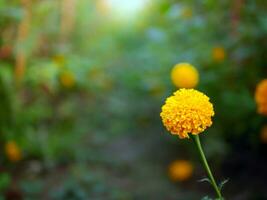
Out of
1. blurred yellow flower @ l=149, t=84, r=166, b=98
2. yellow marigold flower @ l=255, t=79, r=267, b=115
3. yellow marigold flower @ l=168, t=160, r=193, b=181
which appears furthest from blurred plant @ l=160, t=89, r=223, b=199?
blurred yellow flower @ l=149, t=84, r=166, b=98

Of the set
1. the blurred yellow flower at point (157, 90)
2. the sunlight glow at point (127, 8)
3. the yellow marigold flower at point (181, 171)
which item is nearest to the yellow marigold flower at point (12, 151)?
the yellow marigold flower at point (181, 171)

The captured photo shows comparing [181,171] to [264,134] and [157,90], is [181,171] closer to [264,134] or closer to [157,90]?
[264,134]

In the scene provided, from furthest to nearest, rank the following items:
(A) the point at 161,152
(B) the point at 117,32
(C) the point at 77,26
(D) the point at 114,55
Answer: (B) the point at 117,32
(D) the point at 114,55
(C) the point at 77,26
(A) the point at 161,152

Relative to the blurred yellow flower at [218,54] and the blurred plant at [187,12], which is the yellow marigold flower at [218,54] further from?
the blurred plant at [187,12]

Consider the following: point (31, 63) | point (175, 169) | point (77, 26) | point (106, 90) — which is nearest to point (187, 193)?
point (175, 169)

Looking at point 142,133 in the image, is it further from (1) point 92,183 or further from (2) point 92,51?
(2) point 92,51

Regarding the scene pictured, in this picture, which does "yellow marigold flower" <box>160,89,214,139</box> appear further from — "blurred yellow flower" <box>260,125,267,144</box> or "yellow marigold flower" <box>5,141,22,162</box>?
"yellow marigold flower" <box>5,141,22,162</box>

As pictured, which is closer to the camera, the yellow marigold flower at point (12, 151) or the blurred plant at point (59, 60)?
the yellow marigold flower at point (12, 151)
